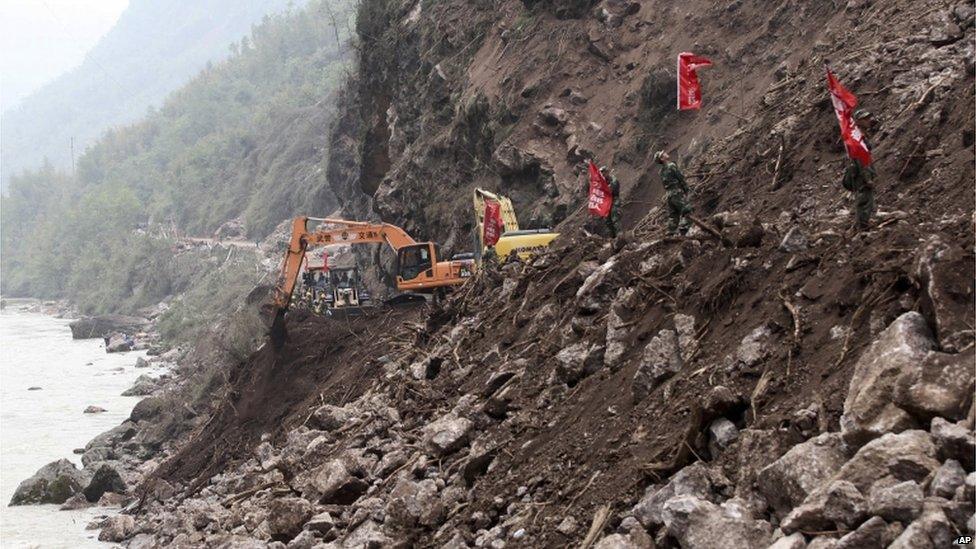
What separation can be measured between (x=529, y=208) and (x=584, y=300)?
15668 mm

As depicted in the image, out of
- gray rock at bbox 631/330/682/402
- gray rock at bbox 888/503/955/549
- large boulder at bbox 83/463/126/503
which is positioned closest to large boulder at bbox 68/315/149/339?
large boulder at bbox 83/463/126/503

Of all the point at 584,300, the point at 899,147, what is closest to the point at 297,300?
the point at 584,300

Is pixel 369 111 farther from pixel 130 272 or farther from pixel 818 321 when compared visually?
pixel 130 272

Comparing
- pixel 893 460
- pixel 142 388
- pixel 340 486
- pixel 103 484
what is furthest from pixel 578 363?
pixel 142 388

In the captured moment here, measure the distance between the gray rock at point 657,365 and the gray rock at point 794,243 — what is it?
1.25 metres

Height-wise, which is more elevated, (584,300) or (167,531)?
(584,300)

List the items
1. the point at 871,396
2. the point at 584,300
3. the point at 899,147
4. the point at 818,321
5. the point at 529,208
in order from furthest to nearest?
the point at 529,208 < the point at 584,300 < the point at 899,147 < the point at 818,321 < the point at 871,396

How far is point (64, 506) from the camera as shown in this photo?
25.0m

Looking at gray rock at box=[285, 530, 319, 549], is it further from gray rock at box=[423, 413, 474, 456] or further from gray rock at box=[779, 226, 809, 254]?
gray rock at box=[779, 226, 809, 254]

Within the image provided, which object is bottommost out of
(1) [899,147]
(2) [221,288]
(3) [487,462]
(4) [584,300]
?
(2) [221,288]

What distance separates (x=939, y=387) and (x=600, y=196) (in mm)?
10047

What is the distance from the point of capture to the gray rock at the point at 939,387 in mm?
6402

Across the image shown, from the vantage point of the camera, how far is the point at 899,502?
595cm

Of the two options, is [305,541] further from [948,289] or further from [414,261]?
[414,261]
